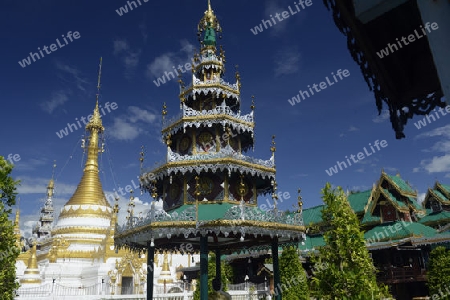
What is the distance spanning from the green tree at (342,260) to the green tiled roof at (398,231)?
2039 centimetres

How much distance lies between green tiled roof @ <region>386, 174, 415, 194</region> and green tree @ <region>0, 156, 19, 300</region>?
115 feet

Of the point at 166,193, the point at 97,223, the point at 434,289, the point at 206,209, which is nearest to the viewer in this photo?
the point at 206,209

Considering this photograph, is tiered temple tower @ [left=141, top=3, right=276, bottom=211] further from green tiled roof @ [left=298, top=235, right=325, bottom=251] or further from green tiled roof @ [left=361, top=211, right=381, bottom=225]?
green tiled roof @ [left=361, top=211, right=381, bottom=225]

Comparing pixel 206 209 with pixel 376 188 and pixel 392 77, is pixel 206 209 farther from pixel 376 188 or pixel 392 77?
pixel 376 188

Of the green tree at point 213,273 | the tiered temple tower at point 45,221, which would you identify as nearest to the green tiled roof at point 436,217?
the green tree at point 213,273

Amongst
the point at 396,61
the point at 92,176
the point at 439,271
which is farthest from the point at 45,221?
the point at 396,61

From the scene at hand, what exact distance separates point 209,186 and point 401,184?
27.8 m

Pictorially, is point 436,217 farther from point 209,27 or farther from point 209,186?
point 209,27

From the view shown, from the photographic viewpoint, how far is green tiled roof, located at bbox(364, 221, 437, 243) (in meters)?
32.3

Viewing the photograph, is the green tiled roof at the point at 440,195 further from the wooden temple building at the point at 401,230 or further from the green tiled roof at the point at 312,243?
the green tiled roof at the point at 312,243

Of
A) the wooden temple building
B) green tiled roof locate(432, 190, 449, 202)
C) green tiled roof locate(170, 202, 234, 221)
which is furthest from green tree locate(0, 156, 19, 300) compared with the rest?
green tiled roof locate(432, 190, 449, 202)

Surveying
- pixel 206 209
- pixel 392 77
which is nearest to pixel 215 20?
pixel 206 209

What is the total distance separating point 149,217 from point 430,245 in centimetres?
2619

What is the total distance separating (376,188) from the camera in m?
38.4
